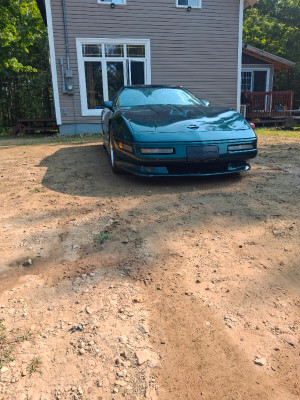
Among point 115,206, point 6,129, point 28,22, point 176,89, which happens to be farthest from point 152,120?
point 28,22

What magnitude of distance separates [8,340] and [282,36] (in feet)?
97.8

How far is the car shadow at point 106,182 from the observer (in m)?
4.06

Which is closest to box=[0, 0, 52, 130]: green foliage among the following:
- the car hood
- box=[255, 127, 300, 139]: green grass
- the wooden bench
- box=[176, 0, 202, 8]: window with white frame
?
the wooden bench

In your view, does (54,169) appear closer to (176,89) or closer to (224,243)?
(176,89)

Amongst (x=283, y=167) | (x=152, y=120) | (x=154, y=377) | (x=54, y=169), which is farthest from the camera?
(x=54, y=169)

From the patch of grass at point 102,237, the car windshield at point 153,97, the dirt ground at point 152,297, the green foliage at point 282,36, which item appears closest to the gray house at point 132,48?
the car windshield at point 153,97

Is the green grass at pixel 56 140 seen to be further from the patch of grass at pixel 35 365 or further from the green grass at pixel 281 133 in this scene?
the patch of grass at pixel 35 365

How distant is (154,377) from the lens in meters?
1.47

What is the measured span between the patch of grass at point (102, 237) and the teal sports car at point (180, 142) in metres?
1.36

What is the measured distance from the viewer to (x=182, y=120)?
432 centimetres

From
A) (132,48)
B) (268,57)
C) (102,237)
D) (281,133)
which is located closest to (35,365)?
(102,237)

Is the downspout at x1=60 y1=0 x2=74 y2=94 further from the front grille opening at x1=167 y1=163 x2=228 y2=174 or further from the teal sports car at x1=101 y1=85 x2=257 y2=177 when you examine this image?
the front grille opening at x1=167 y1=163 x2=228 y2=174

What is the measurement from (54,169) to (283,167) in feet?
11.8

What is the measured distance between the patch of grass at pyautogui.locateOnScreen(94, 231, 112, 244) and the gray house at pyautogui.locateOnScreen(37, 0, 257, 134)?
352 inches
